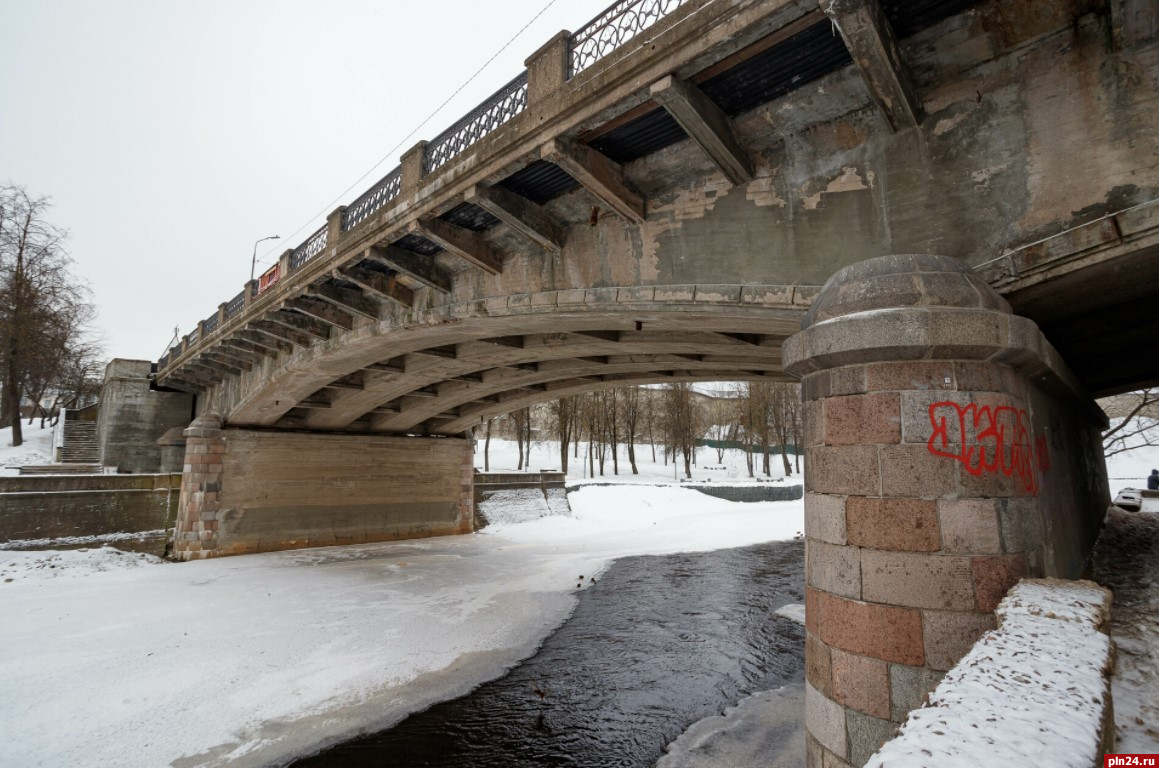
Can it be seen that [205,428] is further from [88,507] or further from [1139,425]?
[1139,425]

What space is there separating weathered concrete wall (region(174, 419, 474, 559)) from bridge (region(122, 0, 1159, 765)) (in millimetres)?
10279

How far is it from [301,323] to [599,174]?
10.3 metres

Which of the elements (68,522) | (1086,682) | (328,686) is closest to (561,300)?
(328,686)

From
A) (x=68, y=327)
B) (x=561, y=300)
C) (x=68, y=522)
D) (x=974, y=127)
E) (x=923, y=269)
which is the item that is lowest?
(x=68, y=522)

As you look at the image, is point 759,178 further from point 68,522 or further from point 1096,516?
point 68,522

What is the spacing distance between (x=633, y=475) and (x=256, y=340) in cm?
3097

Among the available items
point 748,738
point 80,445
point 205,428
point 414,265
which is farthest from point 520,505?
point 80,445

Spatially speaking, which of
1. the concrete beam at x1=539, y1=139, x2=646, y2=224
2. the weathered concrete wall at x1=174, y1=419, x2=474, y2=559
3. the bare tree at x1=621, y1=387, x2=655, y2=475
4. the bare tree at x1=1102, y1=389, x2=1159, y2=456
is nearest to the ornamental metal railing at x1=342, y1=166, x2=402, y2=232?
the concrete beam at x1=539, y1=139, x2=646, y2=224

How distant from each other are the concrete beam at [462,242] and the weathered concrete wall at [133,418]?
71.7 ft

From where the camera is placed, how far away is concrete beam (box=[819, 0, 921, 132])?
4195mm

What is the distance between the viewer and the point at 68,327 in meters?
28.3

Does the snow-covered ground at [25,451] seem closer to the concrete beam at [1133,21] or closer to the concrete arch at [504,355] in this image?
the concrete arch at [504,355]

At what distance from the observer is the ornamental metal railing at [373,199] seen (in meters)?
9.76

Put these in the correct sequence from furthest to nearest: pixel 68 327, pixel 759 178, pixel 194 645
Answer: pixel 68 327 < pixel 194 645 < pixel 759 178
